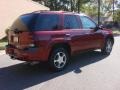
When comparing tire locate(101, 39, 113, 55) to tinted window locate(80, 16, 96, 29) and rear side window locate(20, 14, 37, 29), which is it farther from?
rear side window locate(20, 14, 37, 29)

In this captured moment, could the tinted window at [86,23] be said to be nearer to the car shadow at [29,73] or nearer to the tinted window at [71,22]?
the tinted window at [71,22]

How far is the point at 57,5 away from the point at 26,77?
45.2 metres

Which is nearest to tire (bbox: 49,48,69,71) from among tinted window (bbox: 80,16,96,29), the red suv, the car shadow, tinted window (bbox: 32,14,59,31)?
the red suv

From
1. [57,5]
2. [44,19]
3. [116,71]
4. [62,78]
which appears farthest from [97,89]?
[57,5]

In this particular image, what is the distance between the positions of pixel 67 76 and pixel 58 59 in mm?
751

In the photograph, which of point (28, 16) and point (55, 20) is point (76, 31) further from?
point (28, 16)

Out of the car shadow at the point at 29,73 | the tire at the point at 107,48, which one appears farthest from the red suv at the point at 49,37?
the tire at the point at 107,48

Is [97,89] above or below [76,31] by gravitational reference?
below

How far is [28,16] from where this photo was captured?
8.38 m

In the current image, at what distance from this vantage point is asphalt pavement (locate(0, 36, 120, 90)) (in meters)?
6.98

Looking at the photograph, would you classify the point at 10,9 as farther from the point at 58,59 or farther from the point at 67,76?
the point at 67,76

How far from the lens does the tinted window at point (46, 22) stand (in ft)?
26.3

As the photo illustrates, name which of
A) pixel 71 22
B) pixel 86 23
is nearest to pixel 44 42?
pixel 71 22

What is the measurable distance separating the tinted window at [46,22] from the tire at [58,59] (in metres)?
0.74
